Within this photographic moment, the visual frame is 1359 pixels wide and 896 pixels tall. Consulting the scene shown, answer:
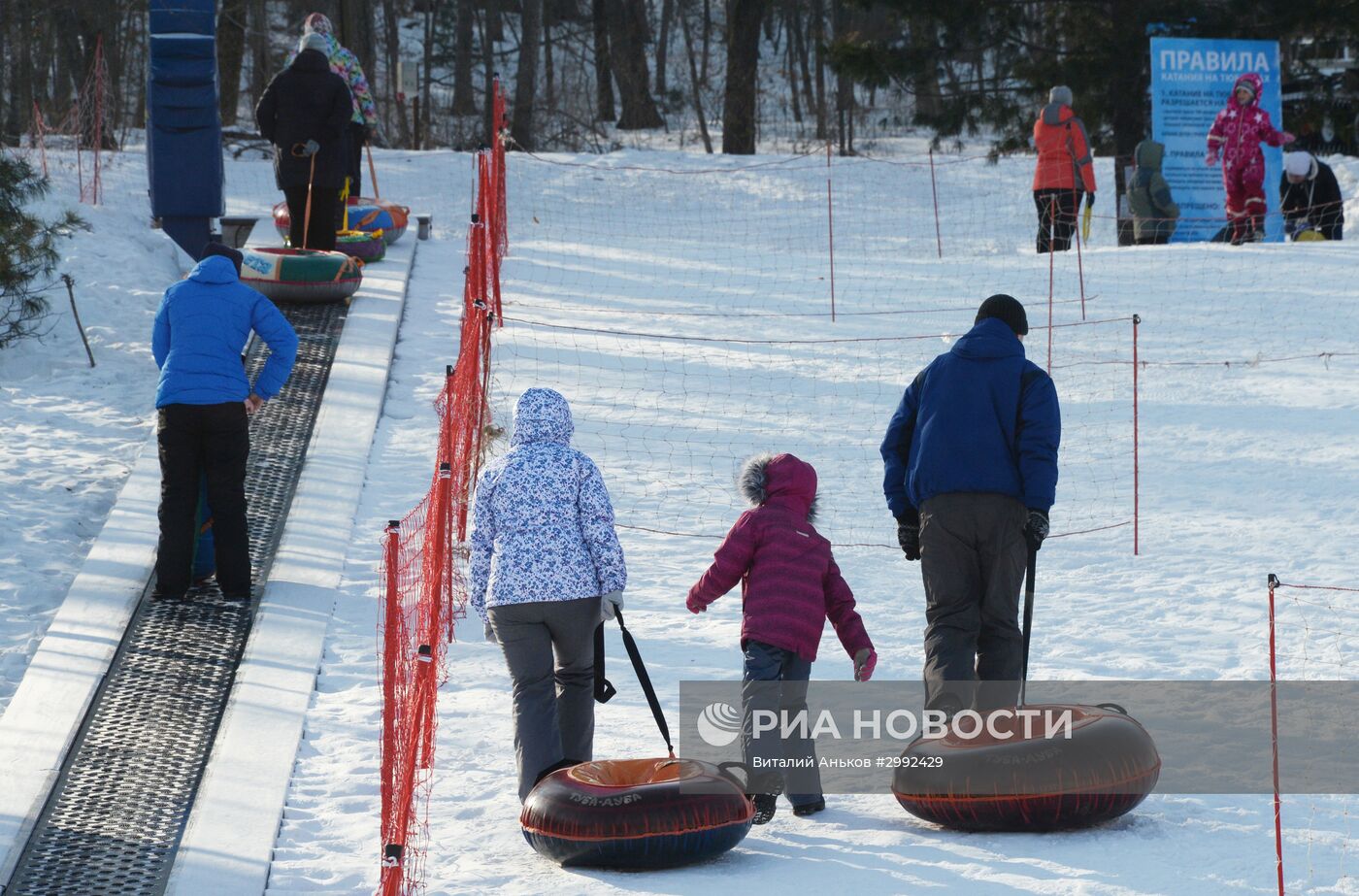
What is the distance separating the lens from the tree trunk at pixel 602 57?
3020cm

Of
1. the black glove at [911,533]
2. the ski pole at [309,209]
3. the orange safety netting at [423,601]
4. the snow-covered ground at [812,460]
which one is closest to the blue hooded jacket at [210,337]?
the orange safety netting at [423,601]

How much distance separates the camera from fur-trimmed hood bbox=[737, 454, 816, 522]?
5172mm

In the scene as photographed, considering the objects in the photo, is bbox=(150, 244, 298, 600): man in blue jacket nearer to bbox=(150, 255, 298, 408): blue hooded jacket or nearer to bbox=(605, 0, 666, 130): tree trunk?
bbox=(150, 255, 298, 408): blue hooded jacket

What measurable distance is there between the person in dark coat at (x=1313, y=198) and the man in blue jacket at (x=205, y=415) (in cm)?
1246

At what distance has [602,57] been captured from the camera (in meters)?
30.6

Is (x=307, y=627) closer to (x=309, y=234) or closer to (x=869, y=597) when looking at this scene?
(x=869, y=597)

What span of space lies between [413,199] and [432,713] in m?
14.5

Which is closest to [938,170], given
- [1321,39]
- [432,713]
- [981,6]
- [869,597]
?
[981,6]

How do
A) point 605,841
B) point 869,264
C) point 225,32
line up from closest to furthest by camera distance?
point 605,841, point 869,264, point 225,32

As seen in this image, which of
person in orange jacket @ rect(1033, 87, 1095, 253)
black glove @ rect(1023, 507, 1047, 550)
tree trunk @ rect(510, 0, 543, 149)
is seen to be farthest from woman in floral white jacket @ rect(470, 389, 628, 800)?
tree trunk @ rect(510, 0, 543, 149)

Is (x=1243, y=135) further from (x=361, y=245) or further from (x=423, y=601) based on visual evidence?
(x=423, y=601)

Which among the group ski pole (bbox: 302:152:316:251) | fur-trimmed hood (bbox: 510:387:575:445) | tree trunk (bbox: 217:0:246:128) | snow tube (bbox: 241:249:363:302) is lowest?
fur-trimmed hood (bbox: 510:387:575:445)

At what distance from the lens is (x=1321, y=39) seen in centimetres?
1992

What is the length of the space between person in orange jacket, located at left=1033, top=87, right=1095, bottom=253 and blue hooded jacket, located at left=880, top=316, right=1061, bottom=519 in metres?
10.1
